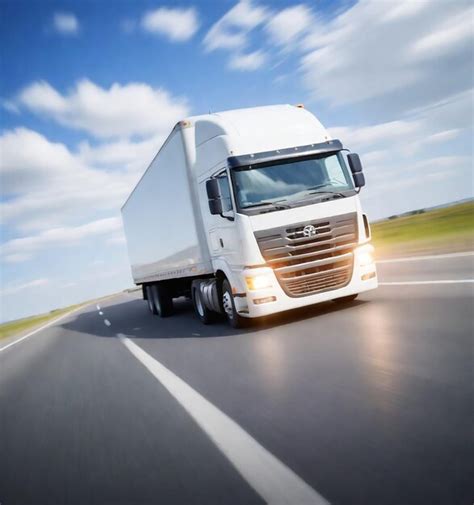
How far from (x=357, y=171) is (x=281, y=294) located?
8.38 ft

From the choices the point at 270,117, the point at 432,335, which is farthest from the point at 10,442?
the point at 270,117

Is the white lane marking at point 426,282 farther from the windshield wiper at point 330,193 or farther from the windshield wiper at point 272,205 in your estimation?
the windshield wiper at point 272,205

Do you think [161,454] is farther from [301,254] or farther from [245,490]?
[301,254]

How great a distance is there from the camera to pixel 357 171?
896 centimetres

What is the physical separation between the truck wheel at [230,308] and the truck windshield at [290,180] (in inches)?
70.3

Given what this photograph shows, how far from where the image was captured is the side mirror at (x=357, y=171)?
29.3ft

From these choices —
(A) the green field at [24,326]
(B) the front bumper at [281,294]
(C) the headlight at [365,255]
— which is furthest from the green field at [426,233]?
(A) the green field at [24,326]

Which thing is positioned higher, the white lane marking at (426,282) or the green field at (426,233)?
the green field at (426,233)

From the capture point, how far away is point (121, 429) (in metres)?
4.77

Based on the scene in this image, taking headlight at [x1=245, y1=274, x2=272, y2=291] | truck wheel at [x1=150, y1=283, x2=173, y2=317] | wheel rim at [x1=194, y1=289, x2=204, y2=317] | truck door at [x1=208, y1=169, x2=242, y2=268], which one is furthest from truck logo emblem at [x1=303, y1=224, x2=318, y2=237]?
truck wheel at [x1=150, y1=283, x2=173, y2=317]

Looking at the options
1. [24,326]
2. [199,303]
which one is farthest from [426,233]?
[24,326]

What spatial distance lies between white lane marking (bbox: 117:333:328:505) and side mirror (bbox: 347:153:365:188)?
4901 millimetres

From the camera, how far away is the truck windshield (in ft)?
28.1

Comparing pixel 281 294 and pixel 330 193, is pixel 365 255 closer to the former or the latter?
pixel 330 193
